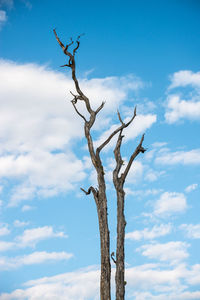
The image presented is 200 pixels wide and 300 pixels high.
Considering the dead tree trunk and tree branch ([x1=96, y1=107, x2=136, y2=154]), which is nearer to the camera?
the dead tree trunk

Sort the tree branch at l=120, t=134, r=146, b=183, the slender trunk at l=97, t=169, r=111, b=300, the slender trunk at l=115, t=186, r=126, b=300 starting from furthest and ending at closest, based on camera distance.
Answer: the tree branch at l=120, t=134, r=146, b=183 < the slender trunk at l=115, t=186, r=126, b=300 < the slender trunk at l=97, t=169, r=111, b=300

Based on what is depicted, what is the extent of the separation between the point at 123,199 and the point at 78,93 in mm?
3963

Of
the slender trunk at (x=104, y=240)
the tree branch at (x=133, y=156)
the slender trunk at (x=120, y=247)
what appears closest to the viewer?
the slender trunk at (x=104, y=240)

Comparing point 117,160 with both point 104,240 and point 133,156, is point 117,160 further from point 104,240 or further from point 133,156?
point 104,240

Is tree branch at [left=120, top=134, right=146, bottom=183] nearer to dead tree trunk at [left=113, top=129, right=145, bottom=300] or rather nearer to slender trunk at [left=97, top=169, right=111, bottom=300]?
dead tree trunk at [left=113, top=129, right=145, bottom=300]

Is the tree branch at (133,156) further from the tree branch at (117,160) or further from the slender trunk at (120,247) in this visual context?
the slender trunk at (120,247)

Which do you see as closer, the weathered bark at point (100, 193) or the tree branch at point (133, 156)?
the weathered bark at point (100, 193)

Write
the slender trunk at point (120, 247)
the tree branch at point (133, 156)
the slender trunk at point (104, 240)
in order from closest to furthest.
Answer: the slender trunk at point (104, 240)
the slender trunk at point (120, 247)
the tree branch at point (133, 156)

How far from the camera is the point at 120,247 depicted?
1129 centimetres

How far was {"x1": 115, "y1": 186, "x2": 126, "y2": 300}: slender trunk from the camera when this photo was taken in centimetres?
1095

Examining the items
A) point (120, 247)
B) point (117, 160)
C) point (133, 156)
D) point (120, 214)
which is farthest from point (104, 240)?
point (133, 156)

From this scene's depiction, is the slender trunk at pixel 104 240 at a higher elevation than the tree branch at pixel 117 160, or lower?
lower

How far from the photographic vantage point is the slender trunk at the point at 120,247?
1095 centimetres

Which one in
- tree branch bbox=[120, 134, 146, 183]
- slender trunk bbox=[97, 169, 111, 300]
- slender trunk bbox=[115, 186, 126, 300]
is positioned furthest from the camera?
tree branch bbox=[120, 134, 146, 183]
